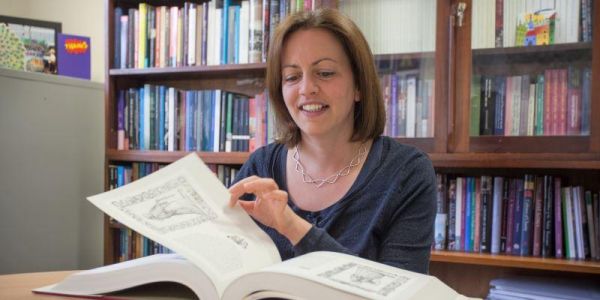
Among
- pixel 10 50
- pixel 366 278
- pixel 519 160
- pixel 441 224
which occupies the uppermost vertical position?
pixel 10 50

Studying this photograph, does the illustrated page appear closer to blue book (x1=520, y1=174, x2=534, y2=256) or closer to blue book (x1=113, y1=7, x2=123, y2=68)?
blue book (x1=520, y1=174, x2=534, y2=256)

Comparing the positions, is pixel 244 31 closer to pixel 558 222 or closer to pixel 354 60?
pixel 354 60

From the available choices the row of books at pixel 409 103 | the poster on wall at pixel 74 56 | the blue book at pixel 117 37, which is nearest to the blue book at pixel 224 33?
the blue book at pixel 117 37

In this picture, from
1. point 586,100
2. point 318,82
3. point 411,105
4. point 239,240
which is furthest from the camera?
point 411,105

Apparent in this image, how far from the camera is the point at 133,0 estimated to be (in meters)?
2.02

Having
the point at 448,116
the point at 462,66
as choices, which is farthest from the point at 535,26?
the point at 448,116

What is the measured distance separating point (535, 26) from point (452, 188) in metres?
0.53

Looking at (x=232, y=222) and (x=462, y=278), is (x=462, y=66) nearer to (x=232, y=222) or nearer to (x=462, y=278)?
(x=462, y=278)

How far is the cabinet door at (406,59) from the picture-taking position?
5.09 feet

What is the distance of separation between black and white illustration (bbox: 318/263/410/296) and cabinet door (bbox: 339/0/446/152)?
0.95m

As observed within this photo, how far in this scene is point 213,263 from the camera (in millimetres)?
639

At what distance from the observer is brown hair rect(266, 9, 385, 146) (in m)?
1.12

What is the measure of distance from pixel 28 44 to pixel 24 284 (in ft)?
4.89

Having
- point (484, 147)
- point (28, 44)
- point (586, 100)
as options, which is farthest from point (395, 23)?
point (28, 44)
